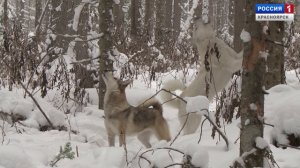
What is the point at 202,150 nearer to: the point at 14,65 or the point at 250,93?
the point at 250,93

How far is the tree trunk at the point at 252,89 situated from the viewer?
2787 millimetres

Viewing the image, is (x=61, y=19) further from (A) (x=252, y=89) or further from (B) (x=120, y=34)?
(A) (x=252, y=89)

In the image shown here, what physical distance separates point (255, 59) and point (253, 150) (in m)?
0.61

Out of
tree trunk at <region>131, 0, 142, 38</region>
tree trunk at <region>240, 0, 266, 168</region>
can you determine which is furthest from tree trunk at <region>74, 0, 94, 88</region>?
tree trunk at <region>240, 0, 266, 168</region>

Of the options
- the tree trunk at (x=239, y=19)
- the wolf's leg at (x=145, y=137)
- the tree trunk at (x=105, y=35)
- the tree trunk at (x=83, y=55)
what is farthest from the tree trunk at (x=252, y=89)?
the tree trunk at (x=239, y=19)

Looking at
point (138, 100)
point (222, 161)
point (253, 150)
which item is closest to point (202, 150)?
point (253, 150)

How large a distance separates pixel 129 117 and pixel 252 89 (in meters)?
3.32

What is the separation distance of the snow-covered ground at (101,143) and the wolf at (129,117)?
0.32m

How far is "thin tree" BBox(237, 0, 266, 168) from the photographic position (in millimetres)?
2787

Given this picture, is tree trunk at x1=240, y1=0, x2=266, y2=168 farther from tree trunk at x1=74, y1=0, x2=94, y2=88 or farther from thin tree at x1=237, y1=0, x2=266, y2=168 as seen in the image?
tree trunk at x1=74, y1=0, x2=94, y2=88

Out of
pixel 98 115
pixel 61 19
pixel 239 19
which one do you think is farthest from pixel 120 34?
pixel 98 115

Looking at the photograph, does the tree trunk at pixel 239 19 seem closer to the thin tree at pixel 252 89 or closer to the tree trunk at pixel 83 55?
the tree trunk at pixel 83 55

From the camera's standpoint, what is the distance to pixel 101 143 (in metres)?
5.77

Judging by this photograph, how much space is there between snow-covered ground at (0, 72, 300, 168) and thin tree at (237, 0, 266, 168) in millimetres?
297
